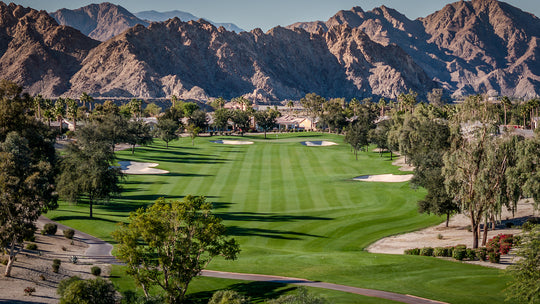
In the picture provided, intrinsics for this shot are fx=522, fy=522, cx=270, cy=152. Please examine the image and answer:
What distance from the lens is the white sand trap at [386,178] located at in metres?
83.3

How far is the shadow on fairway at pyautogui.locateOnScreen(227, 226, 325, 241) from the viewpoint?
175 feet

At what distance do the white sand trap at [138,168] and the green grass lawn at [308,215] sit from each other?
3301 mm

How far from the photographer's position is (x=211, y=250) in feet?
109

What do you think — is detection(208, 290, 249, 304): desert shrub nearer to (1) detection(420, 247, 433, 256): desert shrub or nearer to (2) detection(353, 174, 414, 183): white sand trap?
(1) detection(420, 247, 433, 256): desert shrub

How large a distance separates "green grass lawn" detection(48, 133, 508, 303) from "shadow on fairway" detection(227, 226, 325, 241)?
0.35 ft

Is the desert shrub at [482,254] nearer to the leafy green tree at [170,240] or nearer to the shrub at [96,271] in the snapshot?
the leafy green tree at [170,240]

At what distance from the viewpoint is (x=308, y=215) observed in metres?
61.6

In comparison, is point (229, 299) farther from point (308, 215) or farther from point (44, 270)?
point (308, 215)

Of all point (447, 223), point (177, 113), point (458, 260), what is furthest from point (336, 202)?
point (177, 113)

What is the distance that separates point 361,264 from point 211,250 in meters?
13.8

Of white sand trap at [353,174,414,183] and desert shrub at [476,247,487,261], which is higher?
white sand trap at [353,174,414,183]

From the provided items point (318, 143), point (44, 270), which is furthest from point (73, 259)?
point (318, 143)

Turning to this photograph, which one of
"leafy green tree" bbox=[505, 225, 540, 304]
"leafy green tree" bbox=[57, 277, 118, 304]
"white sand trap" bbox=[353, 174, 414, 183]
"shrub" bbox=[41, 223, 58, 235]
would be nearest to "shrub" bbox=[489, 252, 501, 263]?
"leafy green tree" bbox=[505, 225, 540, 304]

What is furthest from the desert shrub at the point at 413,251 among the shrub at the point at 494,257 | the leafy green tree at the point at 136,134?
the leafy green tree at the point at 136,134
